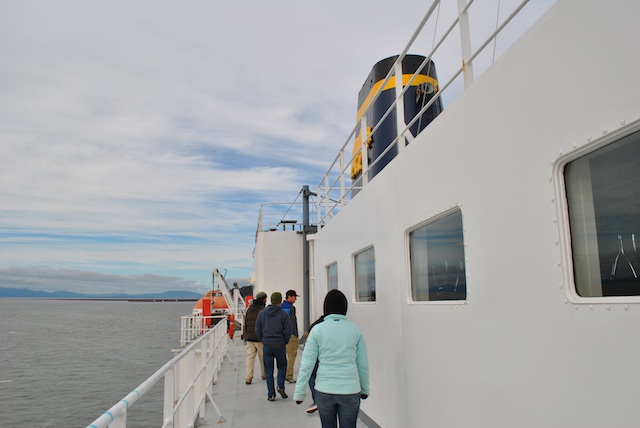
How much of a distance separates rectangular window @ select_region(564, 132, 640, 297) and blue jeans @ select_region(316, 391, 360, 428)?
6.74 ft

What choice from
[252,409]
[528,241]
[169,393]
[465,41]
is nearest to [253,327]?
[252,409]

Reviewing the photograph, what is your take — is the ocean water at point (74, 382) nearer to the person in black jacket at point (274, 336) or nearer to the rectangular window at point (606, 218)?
the person in black jacket at point (274, 336)

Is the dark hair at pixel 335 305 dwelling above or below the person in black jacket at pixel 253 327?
above

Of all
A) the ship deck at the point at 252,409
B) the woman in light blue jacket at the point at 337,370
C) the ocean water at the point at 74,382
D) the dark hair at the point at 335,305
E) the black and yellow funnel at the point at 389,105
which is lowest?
the ocean water at the point at 74,382

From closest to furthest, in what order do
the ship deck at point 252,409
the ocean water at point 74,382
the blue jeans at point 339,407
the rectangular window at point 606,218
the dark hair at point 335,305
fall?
1. the rectangular window at point 606,218
2. the blue jeans at point 339,407
3. the dark hair at point 335,305
4. the ship deck at point 252,409
5. the ocean water at point 74,382

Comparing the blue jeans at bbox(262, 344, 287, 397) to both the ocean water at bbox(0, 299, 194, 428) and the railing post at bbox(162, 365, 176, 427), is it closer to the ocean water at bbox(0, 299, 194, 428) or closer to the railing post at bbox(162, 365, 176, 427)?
the railing post at bbox(162, 365, 176, 427)

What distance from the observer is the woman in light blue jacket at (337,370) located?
3666mm

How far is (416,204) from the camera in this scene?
4.05 m

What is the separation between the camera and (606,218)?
206cm

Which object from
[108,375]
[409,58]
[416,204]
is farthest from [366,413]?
[108,375]

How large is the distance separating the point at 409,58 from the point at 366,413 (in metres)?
5.35

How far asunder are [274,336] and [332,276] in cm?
146

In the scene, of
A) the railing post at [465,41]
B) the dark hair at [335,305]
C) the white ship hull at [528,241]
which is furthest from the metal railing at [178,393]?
the railing post at [465,41]

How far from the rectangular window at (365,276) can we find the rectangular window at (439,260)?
1280mm
